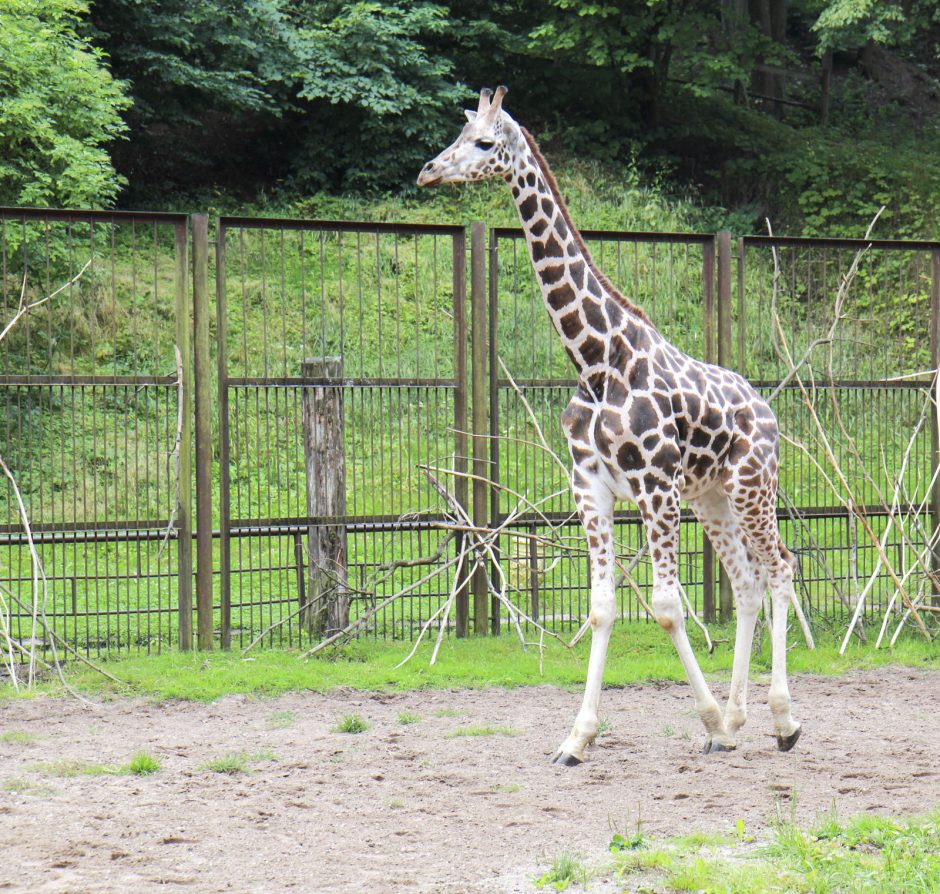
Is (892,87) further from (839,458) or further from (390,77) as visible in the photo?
(839,458)

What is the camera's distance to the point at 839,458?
11.0 meters

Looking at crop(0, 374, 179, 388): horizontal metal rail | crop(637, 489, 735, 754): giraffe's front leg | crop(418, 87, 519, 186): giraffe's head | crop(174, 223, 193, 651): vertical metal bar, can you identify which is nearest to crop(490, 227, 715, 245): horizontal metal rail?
crop(174, 223, 193, 651): vertical metal bar

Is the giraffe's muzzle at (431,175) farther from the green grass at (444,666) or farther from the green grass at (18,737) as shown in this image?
the green grass at (18,737)

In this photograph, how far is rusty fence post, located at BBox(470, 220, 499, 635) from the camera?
8.28 metres

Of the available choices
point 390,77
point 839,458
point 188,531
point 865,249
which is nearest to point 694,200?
point 390,77

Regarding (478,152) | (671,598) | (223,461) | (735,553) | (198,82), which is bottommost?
(671,598)

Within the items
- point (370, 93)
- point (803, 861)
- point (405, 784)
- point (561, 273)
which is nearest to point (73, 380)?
point (561, 273)

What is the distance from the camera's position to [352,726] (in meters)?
6.24

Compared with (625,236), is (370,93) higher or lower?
higher

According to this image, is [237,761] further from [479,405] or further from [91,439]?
[91,439]

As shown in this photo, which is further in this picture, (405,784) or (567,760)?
(567,760)

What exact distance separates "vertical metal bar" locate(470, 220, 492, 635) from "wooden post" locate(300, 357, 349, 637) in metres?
0.95

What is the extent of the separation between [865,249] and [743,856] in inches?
225

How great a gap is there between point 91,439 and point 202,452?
5.53 m
